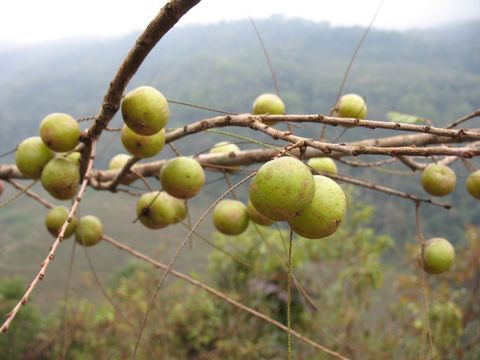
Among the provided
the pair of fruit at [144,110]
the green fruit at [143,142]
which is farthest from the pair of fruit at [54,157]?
the pair of fruit at [144,110]

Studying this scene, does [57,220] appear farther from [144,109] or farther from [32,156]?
[144,109]

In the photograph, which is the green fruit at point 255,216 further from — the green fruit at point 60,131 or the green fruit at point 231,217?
the green fruit at point 60,131

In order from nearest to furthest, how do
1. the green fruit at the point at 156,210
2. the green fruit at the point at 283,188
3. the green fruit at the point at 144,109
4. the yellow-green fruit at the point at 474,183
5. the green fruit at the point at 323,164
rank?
1. the green fruit at the point at 283,188
2. the green fruit at the point at 144,109
3. the yellow-green fruit at the point at 474,183
4. the green fruit at the point at 156,210
5. the green fruit at the point at 323,164

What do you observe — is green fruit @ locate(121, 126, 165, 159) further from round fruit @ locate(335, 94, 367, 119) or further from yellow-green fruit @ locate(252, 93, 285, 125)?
round fruit @ locate(335, 94, 367, 119)

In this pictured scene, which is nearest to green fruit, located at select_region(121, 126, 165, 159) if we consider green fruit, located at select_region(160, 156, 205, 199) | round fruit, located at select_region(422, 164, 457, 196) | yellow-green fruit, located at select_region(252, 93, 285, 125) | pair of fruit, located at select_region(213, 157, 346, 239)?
green fruit, located at select_region(160, 156, 205, 199)

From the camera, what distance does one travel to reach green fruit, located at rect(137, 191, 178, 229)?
1.43 m

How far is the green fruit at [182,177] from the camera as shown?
3.92 ft

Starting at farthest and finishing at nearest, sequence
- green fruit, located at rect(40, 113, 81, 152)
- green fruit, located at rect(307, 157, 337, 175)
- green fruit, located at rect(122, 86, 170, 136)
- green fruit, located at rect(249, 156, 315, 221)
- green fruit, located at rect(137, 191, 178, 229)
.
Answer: green fruit, located at rect(307, 157, 337, 175) < green fruit, located at rect(137, 191, 178, 229) < green fruit, located at rect(40, 113, 81, 152) < green fruit, located at rect(122, 86, 170, 136) < green fruit, located at rect(249, 156, 315, 221)

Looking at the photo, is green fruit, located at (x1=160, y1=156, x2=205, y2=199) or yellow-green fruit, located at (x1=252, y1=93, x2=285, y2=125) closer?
green fruit, located at (x1=160, y1=156, x2=205, y2=199)

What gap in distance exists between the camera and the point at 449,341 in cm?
489

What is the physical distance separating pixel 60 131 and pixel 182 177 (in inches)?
14.3

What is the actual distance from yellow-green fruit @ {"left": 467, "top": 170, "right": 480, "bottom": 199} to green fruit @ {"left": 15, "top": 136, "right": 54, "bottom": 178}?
134 cm

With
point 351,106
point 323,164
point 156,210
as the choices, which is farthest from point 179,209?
point 351,106

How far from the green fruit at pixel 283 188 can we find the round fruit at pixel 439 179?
777 millimetres
